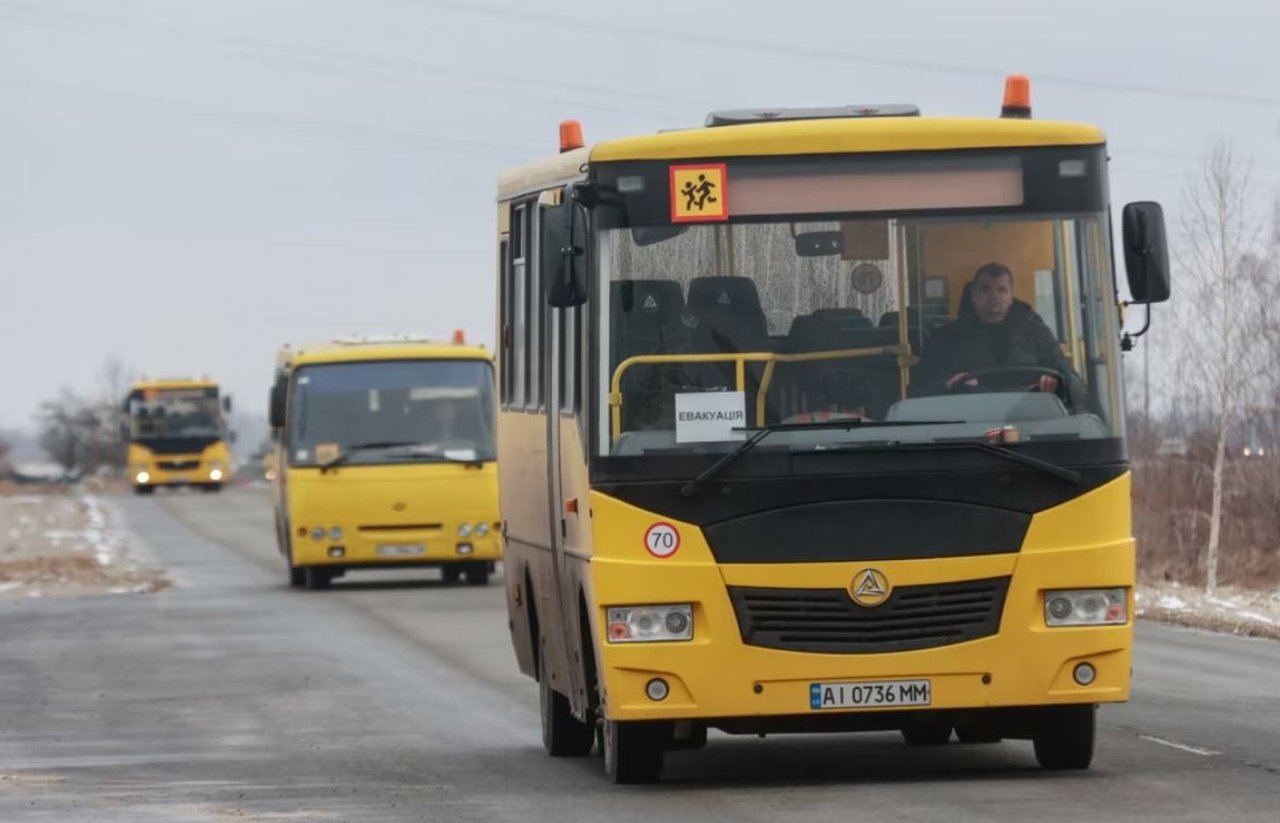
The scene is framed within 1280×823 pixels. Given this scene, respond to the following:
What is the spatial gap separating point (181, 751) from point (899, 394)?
5.31 meters

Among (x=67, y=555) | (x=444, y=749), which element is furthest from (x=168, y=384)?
(x=444, y=749)

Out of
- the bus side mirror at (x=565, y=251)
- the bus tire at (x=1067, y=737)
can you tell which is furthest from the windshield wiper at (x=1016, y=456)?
the bus side mirror at (x=565, y=251)

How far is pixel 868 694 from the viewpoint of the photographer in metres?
12.1

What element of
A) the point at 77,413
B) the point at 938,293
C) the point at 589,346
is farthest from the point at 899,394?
the point at 77,413

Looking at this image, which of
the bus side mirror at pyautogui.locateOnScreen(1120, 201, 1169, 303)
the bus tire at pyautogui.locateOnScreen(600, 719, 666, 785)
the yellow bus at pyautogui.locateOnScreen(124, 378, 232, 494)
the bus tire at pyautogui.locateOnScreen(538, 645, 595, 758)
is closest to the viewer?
the bus side mirror at pyautogui.locateOnScreen(1120, 201, 1169, 303)

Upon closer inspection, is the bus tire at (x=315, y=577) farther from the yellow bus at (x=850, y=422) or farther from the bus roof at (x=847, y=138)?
the bus roof at (x=847, y=138)

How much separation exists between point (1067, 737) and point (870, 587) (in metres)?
1.35

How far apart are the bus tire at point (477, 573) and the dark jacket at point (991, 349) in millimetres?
24092

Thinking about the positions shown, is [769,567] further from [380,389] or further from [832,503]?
[380,389]

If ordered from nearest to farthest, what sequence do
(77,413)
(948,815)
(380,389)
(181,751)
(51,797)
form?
(948,815) < (51,797) < (181,751) < (380,389) < (77,413)

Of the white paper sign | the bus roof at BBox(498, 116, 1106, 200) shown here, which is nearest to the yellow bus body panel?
the white paper sign

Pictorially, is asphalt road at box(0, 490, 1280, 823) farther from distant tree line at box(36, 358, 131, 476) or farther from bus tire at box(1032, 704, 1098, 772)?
distant tree line at box(36, 358, 131, 476)

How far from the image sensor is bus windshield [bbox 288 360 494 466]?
34.8 metres

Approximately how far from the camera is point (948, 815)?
11.2m
